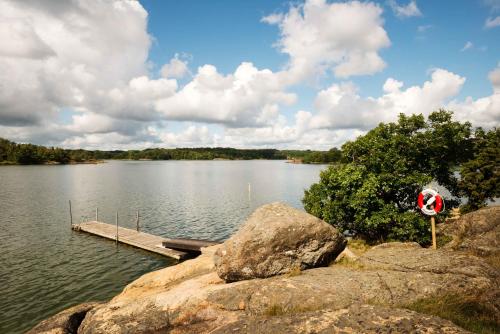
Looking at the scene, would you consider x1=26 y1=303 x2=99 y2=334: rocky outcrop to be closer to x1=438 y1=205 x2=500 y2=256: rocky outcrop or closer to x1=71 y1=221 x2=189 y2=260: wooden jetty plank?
x1=71 y1=221 x2=189 y2=260: wooden jetty plank

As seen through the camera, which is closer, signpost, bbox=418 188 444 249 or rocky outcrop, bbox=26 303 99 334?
rocky outcrop, bbox=26 303 99 334

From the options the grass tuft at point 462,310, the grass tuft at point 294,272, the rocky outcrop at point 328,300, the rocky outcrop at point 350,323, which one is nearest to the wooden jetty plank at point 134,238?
the rocky outcrop at point 328,300

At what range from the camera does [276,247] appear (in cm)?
1305

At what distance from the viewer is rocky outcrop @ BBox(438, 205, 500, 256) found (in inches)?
692

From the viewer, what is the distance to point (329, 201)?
27.4 m

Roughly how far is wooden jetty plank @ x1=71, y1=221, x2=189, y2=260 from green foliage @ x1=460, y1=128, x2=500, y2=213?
3194 cm

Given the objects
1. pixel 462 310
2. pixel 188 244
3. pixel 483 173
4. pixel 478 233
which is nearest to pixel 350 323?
pixel 462 310

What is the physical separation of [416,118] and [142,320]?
25.3m

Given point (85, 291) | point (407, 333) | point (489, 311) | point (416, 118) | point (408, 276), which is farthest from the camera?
point (416, 118)

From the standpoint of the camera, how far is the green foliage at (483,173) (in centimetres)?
3272

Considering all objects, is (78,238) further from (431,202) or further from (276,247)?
(431,202)

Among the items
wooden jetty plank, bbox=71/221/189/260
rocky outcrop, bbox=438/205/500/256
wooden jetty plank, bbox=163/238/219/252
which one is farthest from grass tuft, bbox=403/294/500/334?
wooden jetty plank, bbox=71/221/189/260

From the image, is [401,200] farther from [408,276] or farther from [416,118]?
[408,276]

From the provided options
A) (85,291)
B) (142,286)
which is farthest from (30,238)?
(142,286)
